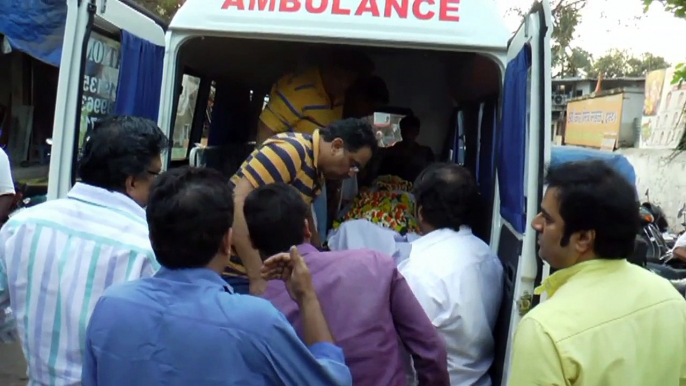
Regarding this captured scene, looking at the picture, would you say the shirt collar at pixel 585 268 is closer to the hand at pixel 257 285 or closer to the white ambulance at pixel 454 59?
the white ambulance at pixel 454 59

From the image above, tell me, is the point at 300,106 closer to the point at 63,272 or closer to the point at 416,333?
the point at 416,333

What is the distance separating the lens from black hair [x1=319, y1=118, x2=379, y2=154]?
11.7ft

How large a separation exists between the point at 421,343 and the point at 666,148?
14.1 meters

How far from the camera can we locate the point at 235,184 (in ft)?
11.3

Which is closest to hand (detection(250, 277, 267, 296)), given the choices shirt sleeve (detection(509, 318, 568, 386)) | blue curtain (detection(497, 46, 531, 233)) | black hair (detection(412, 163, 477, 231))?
black hair (detection(412, 163, 477, 231))

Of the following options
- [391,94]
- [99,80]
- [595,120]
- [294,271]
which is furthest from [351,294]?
[595,120]

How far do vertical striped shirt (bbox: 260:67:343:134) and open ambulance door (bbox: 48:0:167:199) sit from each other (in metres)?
0.91

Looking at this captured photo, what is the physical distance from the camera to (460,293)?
309cm

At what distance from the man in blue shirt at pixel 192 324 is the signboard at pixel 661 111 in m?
13.5

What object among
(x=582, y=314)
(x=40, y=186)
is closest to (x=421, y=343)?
(x=582, y=314)

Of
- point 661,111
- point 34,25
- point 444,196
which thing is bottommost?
point 444,196

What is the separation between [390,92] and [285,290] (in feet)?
14.8

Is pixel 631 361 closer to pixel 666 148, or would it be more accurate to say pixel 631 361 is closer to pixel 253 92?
pixel 253 92

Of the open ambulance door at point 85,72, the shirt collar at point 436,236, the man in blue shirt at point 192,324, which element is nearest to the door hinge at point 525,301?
the shirt collar at point 436,236
